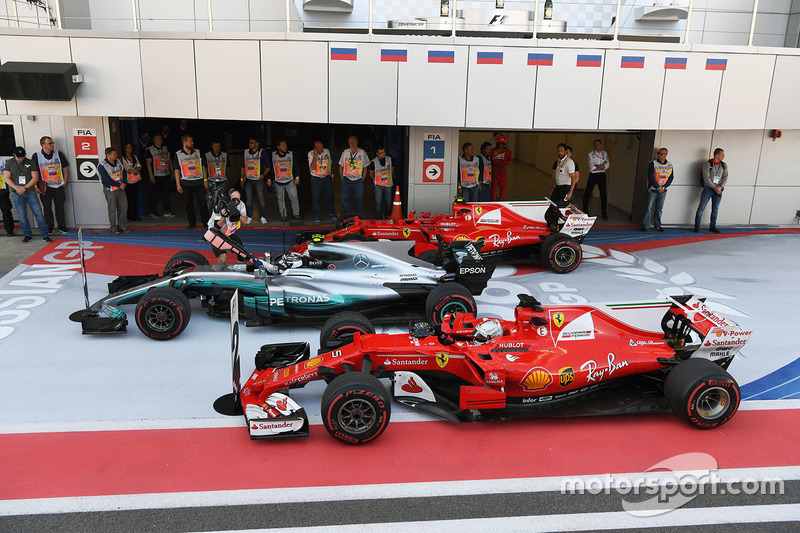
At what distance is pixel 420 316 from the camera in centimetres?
886

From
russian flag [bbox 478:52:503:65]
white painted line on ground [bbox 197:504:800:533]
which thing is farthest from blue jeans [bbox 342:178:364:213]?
white painted line on ground [bbox 197:504:800:533]

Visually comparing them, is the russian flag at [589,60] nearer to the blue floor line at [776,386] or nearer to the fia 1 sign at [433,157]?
the fia 1 sign at [433,157]

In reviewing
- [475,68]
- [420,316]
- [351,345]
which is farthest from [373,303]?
[475,68]

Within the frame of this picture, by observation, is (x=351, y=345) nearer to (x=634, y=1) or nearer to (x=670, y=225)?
(x=670, y=225)

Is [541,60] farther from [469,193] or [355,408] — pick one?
[355,408]

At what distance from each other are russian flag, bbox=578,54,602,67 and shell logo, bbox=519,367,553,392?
7.98 meters

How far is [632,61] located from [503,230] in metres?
4.37

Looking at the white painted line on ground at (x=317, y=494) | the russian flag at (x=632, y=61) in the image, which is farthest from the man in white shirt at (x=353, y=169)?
the white painted line on ground at (x=317, y=494)

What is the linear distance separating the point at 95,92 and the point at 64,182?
7.14ft

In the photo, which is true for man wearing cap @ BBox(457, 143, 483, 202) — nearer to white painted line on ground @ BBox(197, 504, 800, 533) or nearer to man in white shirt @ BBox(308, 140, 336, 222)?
man in white shirt @ BBox(308, 140, 336, 222)

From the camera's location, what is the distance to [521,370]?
627cm
